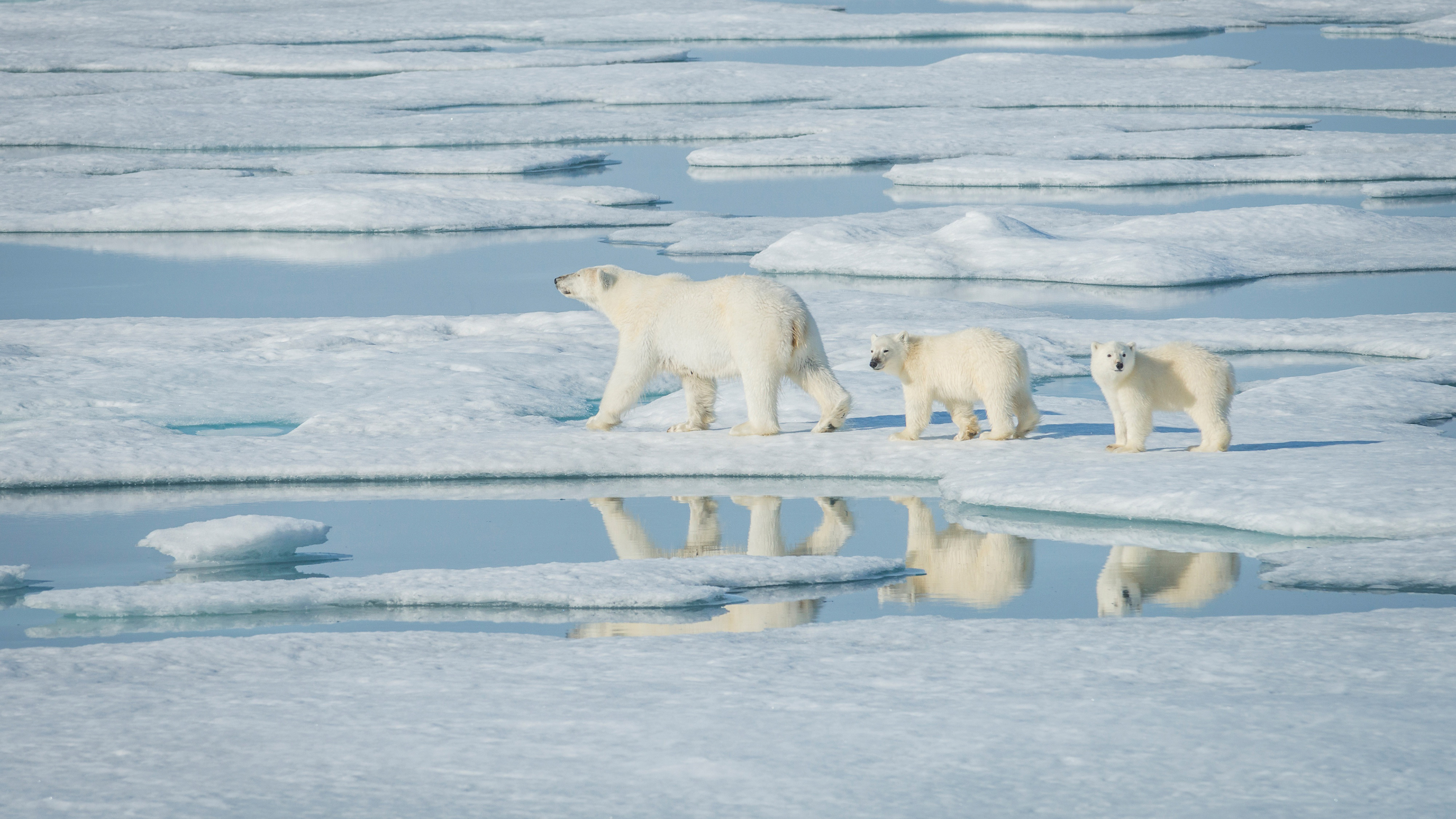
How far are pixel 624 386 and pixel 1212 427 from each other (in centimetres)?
246

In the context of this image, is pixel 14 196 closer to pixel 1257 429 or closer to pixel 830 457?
pixel 830 457

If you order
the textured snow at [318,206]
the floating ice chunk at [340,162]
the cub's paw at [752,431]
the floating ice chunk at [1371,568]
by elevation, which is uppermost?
the floating ice chunk at [340,162]

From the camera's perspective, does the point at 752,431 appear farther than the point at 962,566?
Yes

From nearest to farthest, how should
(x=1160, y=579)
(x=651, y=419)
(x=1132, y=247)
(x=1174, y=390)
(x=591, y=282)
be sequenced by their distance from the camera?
(x=1160, y=579) → (x=1174, y=390) → (x=591, y=282) → (x=651, y=419) → (x=1132, y=247)

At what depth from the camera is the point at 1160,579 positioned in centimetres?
526

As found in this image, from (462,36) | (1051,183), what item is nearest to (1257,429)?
(1051,183)

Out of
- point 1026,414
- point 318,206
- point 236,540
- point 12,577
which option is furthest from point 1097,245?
point 12,577

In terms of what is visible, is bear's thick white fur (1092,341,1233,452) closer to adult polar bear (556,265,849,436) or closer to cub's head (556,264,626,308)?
adult polar bear (556,265,849,436)

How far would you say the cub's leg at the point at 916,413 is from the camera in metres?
6.87

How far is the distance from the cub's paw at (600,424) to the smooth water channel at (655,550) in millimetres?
561

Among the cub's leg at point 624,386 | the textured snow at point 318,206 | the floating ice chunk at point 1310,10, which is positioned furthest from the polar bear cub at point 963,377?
the floating ice chunk at point 1310,10

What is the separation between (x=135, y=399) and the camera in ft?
27.0

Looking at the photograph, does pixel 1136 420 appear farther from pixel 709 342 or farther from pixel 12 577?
pixel 12 577

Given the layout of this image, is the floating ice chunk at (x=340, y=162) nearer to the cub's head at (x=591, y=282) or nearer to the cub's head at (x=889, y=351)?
the cub's head at (x=591, y=282)
